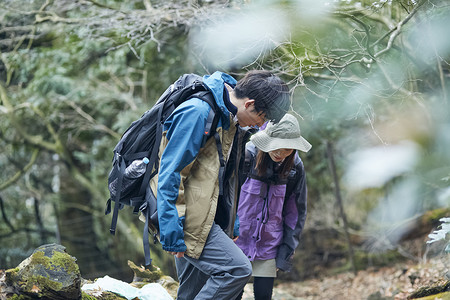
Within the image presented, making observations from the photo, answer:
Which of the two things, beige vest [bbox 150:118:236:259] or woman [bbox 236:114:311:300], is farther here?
woman [bbox 236:114:311:300]

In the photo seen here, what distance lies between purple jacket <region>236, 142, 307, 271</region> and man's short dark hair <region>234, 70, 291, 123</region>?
960 mm

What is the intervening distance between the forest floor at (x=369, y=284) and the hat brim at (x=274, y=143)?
82.8 inches

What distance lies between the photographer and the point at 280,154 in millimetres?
3605

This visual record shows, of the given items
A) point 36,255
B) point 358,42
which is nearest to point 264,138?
point 358,42

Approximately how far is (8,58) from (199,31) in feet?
14.6

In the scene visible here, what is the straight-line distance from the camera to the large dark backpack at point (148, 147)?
2.82m

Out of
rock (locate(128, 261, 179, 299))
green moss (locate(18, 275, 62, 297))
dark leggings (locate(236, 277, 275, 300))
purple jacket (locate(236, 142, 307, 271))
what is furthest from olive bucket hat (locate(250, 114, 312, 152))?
rock (locate(128, 261, 179, 299))

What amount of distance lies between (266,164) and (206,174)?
1.02 metres

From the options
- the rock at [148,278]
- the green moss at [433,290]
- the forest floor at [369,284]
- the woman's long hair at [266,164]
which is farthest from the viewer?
the forest floor at [369,284]

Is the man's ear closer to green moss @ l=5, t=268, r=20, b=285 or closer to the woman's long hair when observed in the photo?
the woman's long hair

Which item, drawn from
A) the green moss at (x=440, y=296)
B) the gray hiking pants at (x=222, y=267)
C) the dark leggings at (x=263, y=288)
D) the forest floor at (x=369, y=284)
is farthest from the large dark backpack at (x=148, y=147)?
the forest floor at (x=369, y=284)

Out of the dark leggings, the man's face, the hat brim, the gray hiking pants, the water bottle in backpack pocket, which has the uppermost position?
the man's face

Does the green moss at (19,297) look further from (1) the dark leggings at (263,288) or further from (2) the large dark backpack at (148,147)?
(1) the dark leggings at (263,288)

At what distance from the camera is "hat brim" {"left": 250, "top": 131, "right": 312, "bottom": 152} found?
11.5ft
